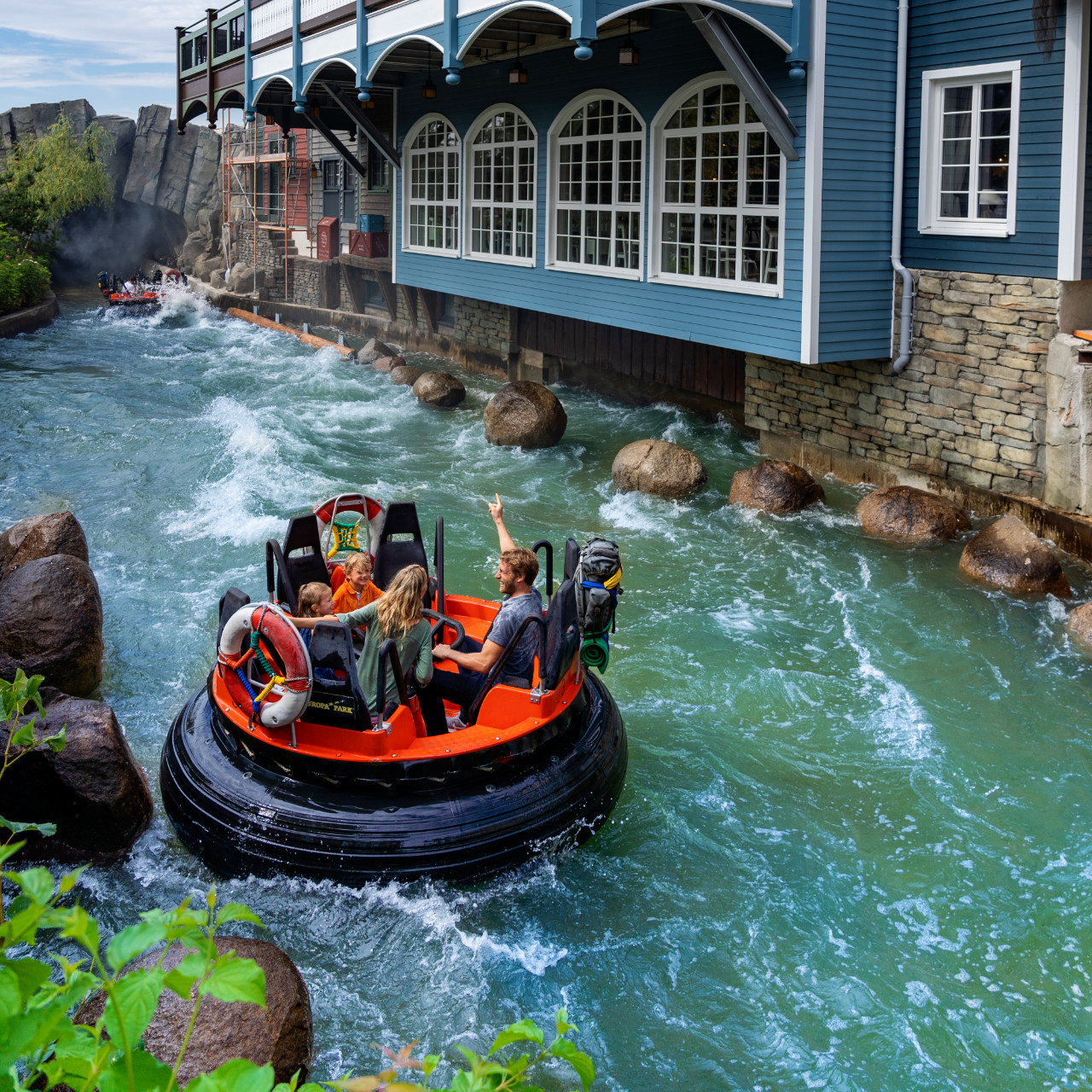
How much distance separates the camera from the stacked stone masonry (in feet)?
36.4

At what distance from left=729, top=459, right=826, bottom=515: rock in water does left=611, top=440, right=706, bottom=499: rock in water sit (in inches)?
24.3

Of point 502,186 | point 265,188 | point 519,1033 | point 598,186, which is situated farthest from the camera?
point 265,188

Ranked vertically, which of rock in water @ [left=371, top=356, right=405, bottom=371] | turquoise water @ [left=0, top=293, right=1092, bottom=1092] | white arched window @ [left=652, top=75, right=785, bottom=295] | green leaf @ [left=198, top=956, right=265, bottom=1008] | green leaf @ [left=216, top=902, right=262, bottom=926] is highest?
white arched window @ [left=652, top=75, right=785, bottom=295]

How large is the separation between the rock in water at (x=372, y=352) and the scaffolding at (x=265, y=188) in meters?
8.58

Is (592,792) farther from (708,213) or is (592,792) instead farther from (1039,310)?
(708,213)

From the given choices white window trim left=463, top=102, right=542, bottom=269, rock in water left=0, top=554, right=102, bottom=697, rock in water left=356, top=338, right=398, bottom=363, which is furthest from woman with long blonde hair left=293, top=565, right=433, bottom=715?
rock in water left=356, top=338, right=398, bottom=363

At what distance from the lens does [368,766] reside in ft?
19.9

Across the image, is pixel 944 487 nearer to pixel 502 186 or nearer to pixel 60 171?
pixel 502 186

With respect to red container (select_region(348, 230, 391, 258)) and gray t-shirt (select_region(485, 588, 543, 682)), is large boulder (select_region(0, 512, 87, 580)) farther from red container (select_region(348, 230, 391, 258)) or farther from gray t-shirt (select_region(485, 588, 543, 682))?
red container (select_region(348, 230, 391, 258))

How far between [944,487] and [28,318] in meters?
22.6

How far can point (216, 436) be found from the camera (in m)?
16.9

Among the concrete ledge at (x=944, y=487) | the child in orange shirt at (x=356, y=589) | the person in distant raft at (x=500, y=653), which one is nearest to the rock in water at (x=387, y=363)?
the concrete ledge at (x=944, y=487)

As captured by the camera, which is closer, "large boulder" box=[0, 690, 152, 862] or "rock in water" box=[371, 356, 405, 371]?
"large boulder" box=[0, 690, 152, 862]

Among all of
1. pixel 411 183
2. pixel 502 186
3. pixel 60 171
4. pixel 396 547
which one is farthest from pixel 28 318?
pixel 396 547
